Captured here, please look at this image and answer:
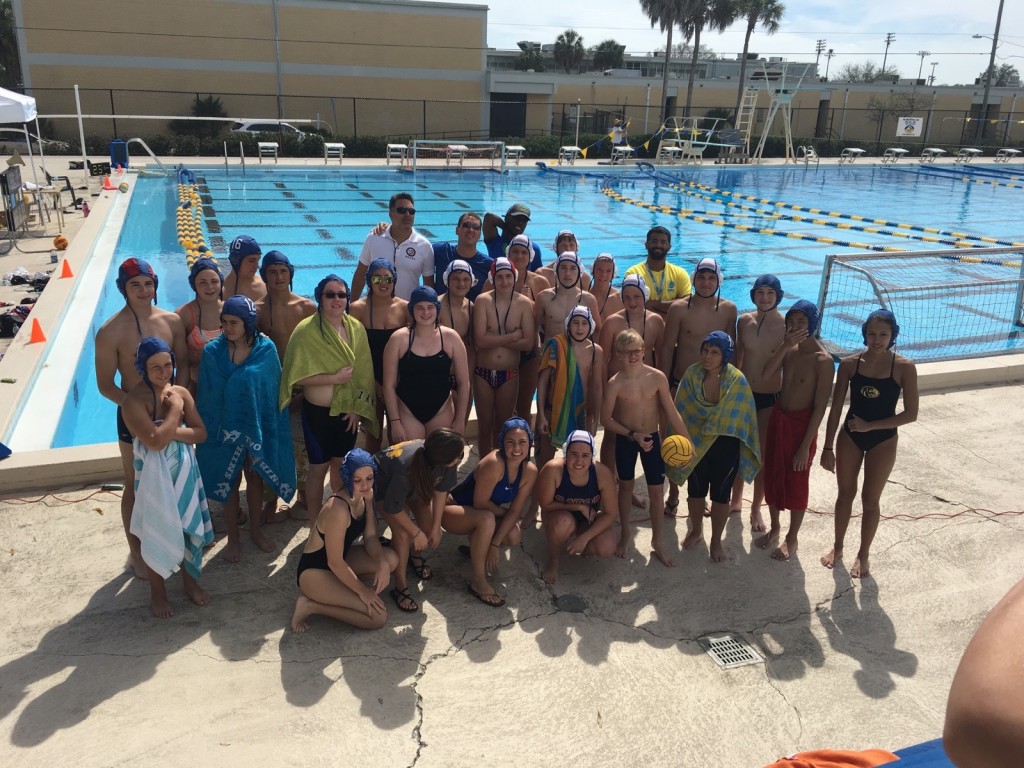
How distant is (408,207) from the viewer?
17.7 feet

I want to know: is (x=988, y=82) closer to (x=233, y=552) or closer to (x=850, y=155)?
(x=850, y=155)

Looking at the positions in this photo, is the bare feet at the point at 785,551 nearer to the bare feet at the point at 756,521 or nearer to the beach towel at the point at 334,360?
the bare feet at the point at 756,521

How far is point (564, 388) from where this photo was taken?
4.66 metres

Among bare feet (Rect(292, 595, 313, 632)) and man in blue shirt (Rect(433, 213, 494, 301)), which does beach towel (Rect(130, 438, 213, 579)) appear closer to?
bare feet (Rect(292, 595, 313, 632))

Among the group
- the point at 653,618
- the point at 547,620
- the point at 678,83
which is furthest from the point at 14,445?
the point at 678,83

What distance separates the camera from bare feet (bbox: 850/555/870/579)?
4340mm

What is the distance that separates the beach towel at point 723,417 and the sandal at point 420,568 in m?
1.52

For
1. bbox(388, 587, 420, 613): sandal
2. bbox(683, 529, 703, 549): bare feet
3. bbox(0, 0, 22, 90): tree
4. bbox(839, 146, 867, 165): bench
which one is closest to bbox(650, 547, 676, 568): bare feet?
bbox(683, 529, 703, 549): bare feet

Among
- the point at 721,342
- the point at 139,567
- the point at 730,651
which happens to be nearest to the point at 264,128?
the point at 139,567

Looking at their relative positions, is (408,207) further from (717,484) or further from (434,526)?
(717,484)

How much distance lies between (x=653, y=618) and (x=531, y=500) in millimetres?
1111

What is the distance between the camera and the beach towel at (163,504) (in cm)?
358

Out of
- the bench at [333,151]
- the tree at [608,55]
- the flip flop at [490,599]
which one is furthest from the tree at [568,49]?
the flip flop at [490,599]

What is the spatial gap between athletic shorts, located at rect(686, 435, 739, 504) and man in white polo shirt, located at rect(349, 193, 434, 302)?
2.35m
